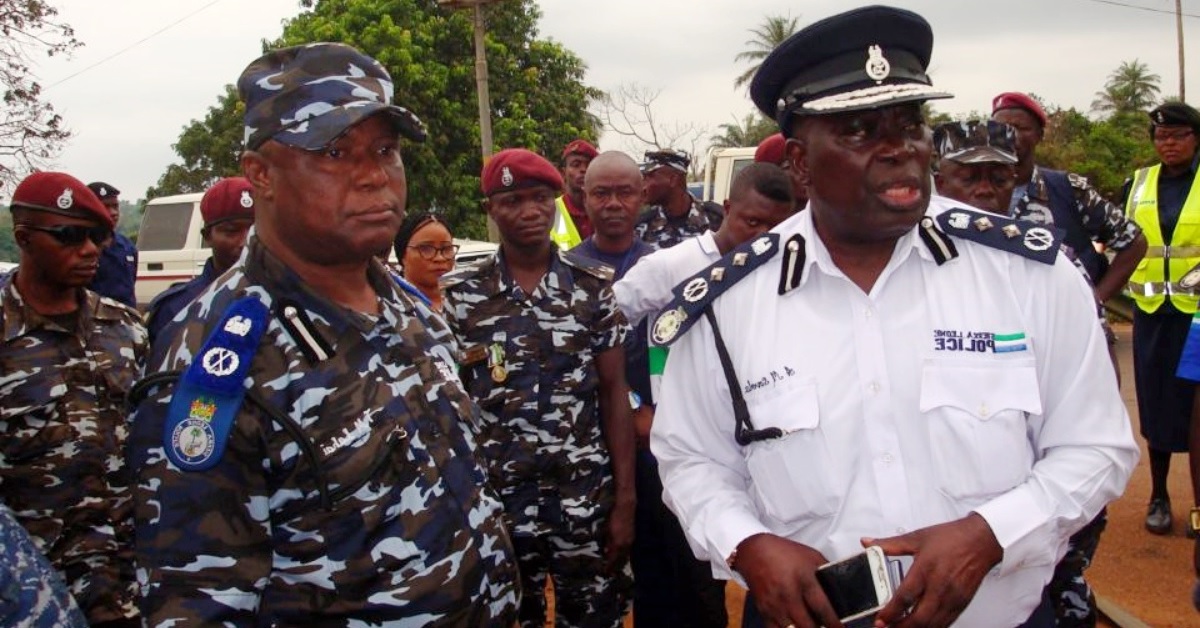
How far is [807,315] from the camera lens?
6.38ft

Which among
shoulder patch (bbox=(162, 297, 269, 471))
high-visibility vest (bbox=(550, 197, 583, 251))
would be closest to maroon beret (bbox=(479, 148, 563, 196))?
shoulder patch (bbox=(162, 297, 269, 471))

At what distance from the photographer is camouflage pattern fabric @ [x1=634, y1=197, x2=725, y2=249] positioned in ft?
18.6

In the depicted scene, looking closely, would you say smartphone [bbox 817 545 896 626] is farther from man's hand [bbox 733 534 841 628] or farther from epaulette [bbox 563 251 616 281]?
epaulette [bbox 563 251 616 281]

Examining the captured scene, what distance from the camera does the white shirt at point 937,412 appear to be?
177 centimetres

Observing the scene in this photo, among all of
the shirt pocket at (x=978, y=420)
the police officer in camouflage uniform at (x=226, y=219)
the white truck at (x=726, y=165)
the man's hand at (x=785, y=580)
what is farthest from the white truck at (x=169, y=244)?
the shirt pocket at (x=978, y=420)

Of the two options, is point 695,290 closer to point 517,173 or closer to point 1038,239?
point 1038,239

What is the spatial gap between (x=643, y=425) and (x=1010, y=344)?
2.01 meters

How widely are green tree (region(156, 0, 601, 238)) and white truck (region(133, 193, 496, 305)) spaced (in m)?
4.59

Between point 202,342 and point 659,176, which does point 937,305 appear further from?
point 659,176

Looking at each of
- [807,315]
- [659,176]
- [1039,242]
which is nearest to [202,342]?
[807,315]

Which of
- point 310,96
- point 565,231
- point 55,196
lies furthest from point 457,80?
point 310,96

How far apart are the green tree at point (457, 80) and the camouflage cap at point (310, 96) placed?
592 inches

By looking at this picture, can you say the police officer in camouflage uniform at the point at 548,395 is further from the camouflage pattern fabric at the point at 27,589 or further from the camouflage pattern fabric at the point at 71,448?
the camouflage pattern fabric at the point at 27,589

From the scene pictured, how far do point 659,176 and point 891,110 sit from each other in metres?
3.80
